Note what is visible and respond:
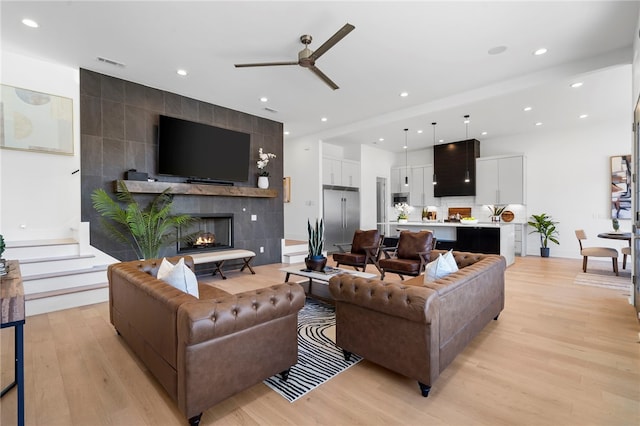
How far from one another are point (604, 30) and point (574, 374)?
3577 millimetres

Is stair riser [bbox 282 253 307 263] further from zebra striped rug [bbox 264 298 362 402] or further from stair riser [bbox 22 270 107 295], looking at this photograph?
stair riser [bbox 22 270 107 295]

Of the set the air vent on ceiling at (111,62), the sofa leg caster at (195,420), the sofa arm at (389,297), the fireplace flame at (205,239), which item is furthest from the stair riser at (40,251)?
the sofa arm at (389,297)

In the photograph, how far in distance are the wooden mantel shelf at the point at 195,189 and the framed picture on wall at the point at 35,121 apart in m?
0.89

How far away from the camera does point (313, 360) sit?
2.42m

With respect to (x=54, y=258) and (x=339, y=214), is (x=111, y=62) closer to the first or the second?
(x=54, y=258)

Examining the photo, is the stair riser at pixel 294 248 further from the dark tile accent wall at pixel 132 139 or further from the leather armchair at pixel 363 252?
the leather armchair at pixel 363 252

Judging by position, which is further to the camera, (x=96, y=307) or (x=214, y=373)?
(x=96, y=307)

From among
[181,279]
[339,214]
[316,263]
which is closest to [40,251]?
[181,279]

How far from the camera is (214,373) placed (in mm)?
1692

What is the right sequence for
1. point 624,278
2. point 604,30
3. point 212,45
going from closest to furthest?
point 604,30 → point 212,45 → point 624,278

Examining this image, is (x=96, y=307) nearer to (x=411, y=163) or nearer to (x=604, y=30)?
(x=604, y=30)

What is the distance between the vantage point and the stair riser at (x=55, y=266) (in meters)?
3.66

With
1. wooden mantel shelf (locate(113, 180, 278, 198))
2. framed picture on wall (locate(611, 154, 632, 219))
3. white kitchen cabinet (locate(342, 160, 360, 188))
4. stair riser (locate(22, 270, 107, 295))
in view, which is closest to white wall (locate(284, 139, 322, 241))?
white kitchen cabinet (locate(342, 160, 360, 188))

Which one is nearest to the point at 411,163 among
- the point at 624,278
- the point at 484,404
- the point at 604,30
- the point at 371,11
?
the point at 624,278
